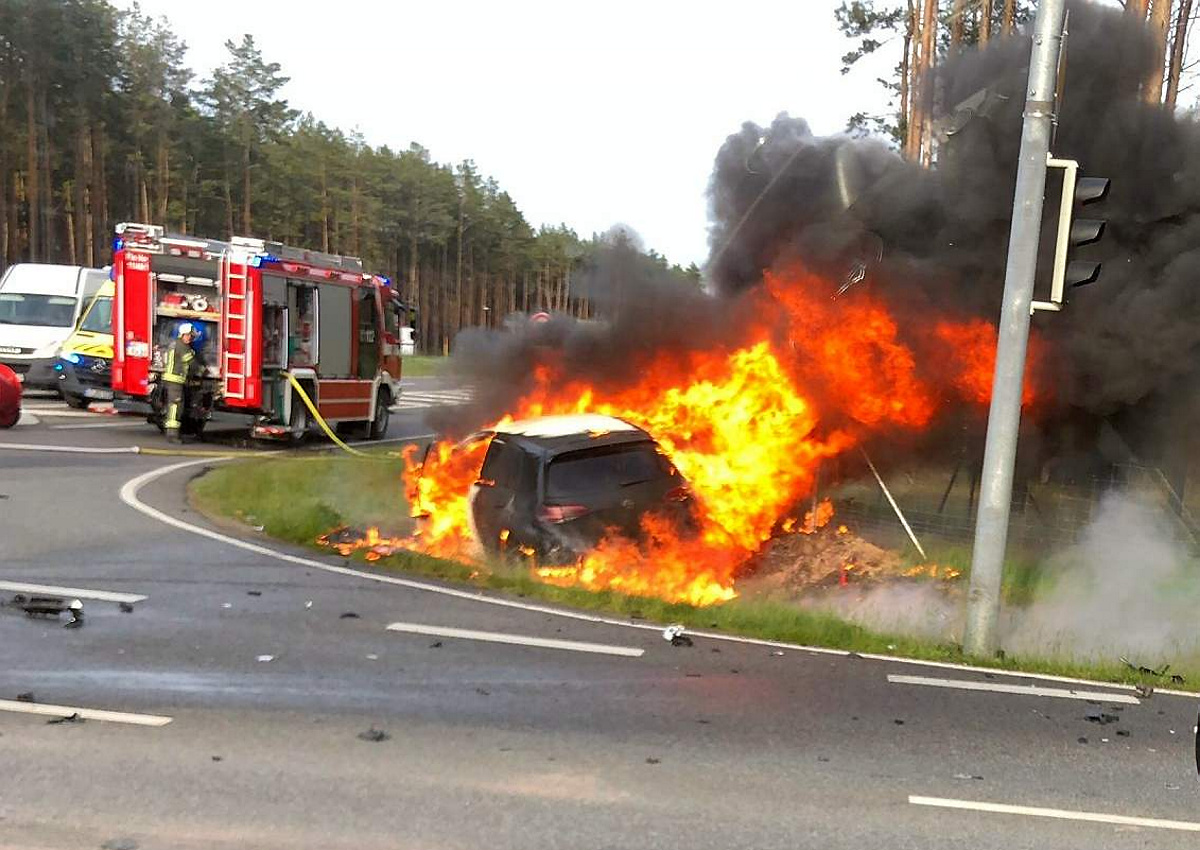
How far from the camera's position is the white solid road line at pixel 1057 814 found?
4637 mm

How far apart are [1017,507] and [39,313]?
19266 millimetres

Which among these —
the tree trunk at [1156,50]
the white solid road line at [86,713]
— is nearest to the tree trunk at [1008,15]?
the tree trunk at [1156,50]

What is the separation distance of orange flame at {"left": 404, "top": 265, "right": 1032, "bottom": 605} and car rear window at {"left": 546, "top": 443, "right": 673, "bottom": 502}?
1.40m

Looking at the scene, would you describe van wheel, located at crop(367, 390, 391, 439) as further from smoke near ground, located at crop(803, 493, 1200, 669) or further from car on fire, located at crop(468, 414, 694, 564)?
smoke near ground, located at crop(803, 493, 1200, 669)

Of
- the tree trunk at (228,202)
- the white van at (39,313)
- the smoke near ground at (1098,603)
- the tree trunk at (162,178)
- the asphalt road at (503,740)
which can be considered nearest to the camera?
the asphalt road at (503,740)

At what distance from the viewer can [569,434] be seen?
31.3 feet

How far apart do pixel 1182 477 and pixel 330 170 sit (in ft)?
205

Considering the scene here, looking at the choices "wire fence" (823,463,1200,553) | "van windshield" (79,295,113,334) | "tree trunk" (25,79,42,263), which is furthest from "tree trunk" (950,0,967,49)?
"tree trunk" (25,79,42,263)

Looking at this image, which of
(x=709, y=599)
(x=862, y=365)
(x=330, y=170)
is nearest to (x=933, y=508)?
(x=862, y=365)

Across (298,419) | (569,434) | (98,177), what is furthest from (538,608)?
(98,177)

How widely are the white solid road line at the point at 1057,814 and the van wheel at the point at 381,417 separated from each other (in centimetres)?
1607

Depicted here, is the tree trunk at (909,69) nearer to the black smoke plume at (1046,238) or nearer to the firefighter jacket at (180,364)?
the black smoke plume at (1046,238)

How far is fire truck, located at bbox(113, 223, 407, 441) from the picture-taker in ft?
52.6

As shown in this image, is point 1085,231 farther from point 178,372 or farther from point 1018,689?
point 178,372
